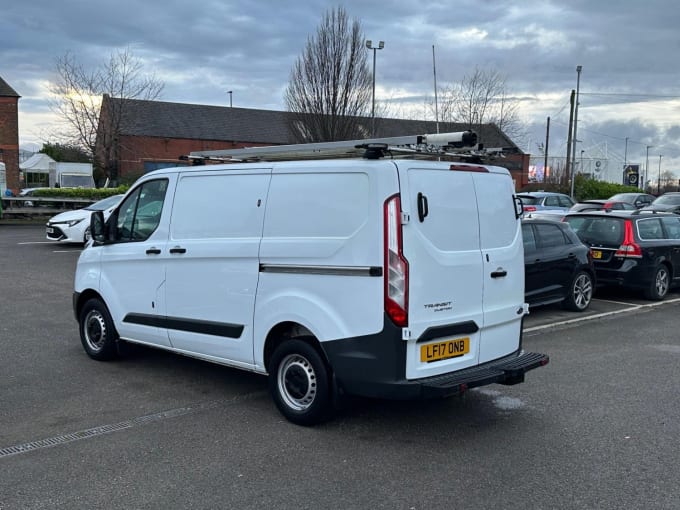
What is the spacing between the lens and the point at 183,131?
55.6 metres

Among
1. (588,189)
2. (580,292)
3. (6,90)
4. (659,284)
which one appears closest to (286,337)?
(580,292)

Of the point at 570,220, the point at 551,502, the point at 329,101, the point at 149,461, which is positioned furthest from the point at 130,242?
the point at 329,101

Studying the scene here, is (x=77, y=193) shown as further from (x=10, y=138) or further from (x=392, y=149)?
(x=392, y=149)

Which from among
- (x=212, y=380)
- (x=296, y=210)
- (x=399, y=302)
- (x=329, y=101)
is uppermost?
(x=329, y=101)

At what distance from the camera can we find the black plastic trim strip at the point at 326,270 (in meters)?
4.66

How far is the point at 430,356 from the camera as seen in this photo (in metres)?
4.84

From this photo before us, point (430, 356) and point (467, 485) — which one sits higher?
point (430, 356)

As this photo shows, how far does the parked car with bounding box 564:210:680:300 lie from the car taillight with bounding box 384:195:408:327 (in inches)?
320

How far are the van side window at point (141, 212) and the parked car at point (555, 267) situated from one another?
5.39 metres

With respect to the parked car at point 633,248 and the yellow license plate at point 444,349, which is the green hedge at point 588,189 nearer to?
the parked car at point 633,248

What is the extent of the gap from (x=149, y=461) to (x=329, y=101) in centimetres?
2698

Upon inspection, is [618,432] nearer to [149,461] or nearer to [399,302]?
[399,302]

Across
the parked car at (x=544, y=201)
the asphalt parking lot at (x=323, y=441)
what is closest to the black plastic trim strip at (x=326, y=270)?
the asphalt parking lot at (x=323, y=441)

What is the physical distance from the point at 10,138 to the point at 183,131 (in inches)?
624
